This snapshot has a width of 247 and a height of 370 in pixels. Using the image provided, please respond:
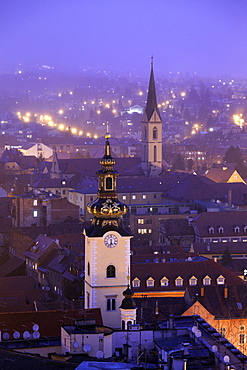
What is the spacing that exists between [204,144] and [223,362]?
142023mm

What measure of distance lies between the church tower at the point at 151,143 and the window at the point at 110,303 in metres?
66.8

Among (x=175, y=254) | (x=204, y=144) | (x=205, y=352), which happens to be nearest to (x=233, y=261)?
(x=175, y=254)

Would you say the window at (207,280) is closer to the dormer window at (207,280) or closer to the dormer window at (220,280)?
the dormer window at (207,280)

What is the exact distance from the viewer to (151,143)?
107 meters

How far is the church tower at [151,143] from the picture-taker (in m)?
106

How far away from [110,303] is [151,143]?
69135mm

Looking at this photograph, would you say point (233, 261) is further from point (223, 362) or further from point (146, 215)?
point (223, 362)

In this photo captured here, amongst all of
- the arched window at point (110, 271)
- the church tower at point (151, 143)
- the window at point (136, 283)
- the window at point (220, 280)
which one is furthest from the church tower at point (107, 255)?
the church tower at point (151, 143)

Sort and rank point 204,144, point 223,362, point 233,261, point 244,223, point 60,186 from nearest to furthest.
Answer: point 223,362 → point 233,261 → point 244,223 → point 60,186 → point 204,144

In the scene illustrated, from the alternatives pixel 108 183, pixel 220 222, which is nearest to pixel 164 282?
pixel 108 183

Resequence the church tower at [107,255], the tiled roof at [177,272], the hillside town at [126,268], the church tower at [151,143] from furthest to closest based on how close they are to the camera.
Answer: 1. the church tower at [151,143]
2. the tiled roof at [177,272]
3. the church tower at [107,255]
4. the hillside town at [126,268]

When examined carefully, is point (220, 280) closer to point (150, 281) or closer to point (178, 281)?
point (178, 281)

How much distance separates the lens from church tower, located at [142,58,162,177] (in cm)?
10588

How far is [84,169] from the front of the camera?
361ft
